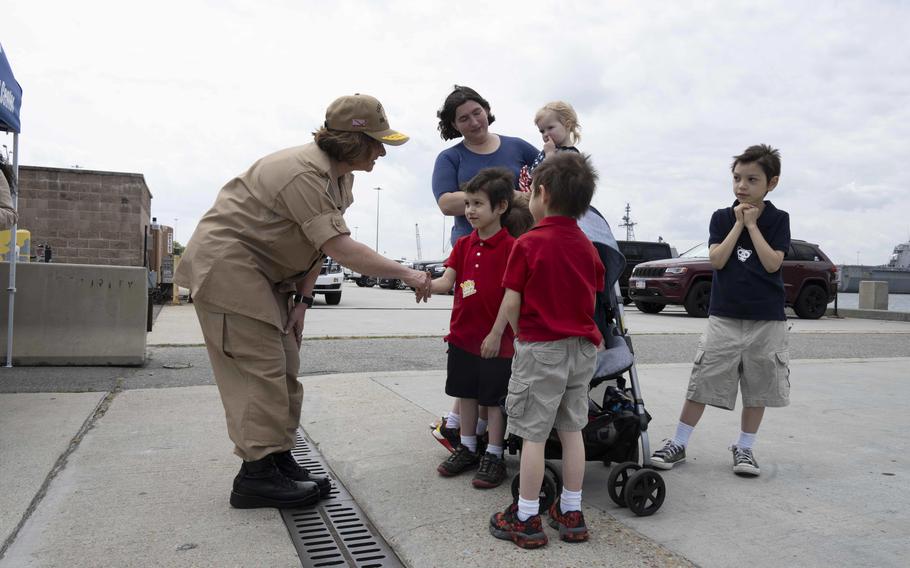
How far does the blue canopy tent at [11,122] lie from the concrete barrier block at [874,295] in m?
18.9

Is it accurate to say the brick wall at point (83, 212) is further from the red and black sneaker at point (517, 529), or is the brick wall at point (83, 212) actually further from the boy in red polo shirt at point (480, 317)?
the red and black sneaker at point (517, 529)

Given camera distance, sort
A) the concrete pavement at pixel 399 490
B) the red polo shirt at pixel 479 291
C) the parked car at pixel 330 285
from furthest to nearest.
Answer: the parked car at pixel 330 285
the red polo shirt at pixel 479 291
the concrete pavement at pixel 399 490

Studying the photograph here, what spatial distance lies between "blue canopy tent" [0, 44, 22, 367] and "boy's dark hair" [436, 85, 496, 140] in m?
3.27

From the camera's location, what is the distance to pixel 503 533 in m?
2.50

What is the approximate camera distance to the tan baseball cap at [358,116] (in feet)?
9.36

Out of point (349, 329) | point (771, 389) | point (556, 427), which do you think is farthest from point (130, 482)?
point (349, 329)

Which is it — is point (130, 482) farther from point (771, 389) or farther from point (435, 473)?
point (771, 389)

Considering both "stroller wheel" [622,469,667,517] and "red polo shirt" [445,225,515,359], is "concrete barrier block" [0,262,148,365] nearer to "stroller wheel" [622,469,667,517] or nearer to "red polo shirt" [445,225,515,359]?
"red polo shirt" [445,225,515,359]

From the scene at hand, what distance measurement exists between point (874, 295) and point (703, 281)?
260 inches

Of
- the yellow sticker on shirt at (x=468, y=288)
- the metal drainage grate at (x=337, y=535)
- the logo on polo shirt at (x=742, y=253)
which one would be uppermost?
the logo on polo shirt at (x=742, y=253)

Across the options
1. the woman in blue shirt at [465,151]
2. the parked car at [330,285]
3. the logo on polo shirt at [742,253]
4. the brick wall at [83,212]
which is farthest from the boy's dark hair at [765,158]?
the brick wall at [83,212]

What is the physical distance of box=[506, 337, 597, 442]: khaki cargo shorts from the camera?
254 centimetres

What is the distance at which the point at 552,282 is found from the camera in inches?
100

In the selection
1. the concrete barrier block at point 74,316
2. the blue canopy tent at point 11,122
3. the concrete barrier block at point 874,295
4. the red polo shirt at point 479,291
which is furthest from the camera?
the concrete barrier block at point 874,295
